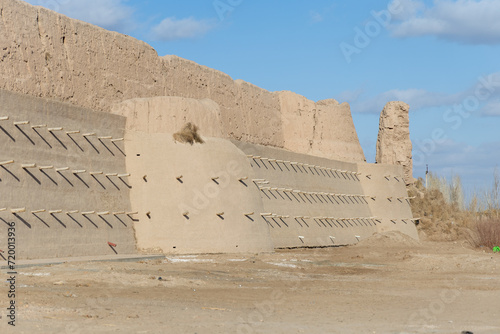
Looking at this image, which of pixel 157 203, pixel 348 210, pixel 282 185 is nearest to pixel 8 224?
pixel 157 203

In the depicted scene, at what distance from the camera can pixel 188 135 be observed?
22141 mm

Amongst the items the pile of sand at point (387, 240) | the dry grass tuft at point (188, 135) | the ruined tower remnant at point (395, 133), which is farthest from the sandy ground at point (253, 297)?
the ruined tower remnant at point (395, 133)

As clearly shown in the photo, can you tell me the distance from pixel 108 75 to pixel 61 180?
5.46 meters

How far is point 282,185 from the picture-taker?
2772cm

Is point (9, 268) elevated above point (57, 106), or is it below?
below

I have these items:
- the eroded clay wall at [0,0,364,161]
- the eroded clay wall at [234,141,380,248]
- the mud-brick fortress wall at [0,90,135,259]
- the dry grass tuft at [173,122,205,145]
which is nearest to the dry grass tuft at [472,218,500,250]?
the eroded clay wall at [234,141,380,248]

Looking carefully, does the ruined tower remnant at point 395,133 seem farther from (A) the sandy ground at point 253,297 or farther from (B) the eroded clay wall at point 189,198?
(A) the sandy ground at point 253,297

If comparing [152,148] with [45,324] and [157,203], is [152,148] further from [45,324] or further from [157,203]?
[45,324]

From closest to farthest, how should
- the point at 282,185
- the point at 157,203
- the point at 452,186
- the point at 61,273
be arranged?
the point at 61,273, the point at 157,203, the point at 282,185, the point at 452,186

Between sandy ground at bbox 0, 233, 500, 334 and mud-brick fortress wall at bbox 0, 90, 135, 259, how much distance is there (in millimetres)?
1762

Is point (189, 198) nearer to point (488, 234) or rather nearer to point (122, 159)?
point (122, 159)

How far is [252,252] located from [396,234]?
11557 millimetres

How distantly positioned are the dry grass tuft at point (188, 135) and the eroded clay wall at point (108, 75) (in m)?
2.30

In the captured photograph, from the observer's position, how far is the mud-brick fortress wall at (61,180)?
1691 centimetres
